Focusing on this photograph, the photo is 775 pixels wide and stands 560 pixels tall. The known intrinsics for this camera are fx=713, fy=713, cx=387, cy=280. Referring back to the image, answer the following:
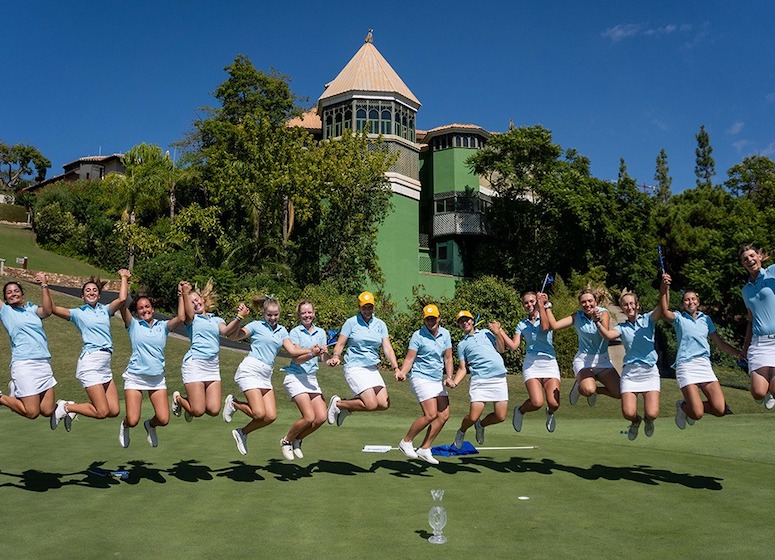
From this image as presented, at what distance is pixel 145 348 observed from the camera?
30.7 ft

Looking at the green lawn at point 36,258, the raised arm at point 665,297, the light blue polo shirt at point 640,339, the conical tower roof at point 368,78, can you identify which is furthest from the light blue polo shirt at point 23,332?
the green lawn at point 36,258

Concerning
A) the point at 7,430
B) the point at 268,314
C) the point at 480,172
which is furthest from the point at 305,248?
the point at 268,314

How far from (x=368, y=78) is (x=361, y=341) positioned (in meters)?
38.6

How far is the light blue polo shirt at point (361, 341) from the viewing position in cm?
1027

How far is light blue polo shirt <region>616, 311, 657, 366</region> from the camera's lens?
970 cm

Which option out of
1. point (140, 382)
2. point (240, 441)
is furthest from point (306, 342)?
point (140, 382)

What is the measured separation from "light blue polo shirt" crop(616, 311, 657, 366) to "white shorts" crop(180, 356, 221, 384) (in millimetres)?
5631

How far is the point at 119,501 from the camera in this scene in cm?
790

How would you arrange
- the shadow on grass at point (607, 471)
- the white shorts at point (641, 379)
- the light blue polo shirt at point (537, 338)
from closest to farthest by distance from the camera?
the shadow on grass at point (607, 471)
the white shorts at point (641, 379)
the light blue polo shirt at point (537, 338)

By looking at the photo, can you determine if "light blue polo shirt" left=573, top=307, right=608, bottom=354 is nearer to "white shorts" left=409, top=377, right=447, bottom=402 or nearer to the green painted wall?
"white shorts" left=409, top=377, right=447, bottom=402

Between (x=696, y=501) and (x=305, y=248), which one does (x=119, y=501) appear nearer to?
(x=696, y=501)

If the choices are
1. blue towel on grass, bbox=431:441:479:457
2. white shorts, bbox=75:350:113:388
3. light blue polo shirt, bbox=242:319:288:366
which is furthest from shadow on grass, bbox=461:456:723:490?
white shorts, bbox=75:350:113:388

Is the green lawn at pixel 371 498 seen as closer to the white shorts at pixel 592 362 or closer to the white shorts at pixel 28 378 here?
the white shorts at pixel 28 378

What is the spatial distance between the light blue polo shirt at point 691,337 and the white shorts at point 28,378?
8.17 m
